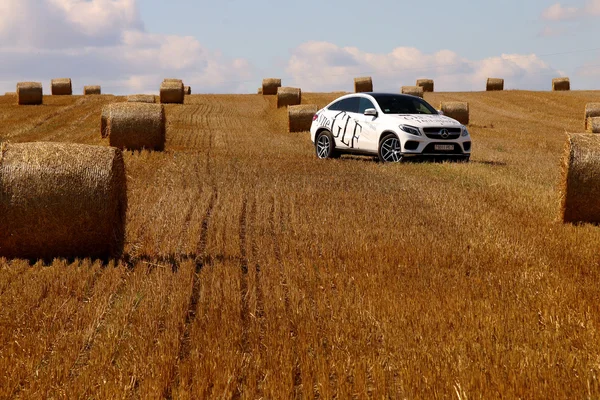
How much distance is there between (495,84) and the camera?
176ft

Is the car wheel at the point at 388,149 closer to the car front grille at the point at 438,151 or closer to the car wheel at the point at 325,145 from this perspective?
the car front grille at the point at 438,151

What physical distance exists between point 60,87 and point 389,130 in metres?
34.2

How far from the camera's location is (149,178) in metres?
15.5

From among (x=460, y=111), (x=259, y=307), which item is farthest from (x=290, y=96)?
(x=259, y=307)

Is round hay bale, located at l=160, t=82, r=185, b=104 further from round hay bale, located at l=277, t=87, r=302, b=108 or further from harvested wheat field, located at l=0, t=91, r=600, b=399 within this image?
harvested wheat field, located at l=0, t=91, r=600, b=399

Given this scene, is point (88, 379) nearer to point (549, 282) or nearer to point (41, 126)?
point (549, 282)

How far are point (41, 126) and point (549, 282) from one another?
28303mm

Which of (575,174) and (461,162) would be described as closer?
(575,174)

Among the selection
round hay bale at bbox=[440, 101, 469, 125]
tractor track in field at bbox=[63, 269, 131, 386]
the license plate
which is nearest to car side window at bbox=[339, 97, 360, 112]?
the license plate

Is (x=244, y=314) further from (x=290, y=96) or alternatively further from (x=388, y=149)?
(x=290, y=96)

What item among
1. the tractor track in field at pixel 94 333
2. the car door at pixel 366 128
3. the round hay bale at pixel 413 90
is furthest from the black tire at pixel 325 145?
the round hay bale at pixel 413 90

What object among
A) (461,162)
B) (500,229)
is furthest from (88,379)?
(461,162)

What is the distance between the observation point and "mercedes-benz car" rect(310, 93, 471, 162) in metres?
18.0

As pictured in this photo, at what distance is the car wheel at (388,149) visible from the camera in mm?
18406
